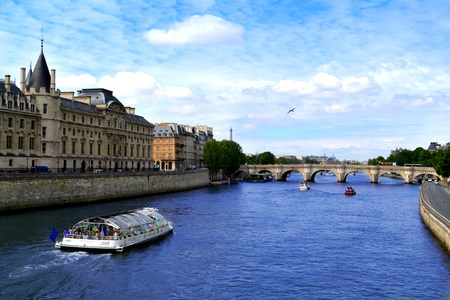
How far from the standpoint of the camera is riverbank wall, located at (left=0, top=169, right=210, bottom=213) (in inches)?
2087

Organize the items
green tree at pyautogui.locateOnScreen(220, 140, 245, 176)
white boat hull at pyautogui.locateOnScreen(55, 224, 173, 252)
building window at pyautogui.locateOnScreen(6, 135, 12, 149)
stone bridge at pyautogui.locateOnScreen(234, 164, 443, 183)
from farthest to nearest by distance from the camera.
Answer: green tree at pyautogui.locateOnScreen(220, 140, 245, 176) → stone bridge at pyautogui.locateOnScreen(234, 164, 443, 183) → building window at pyautogui.locateOnScreen(6, 135, 12, 149) → white boat hull at pyautogui.locateOnScreen(55, 224, 173, 252)

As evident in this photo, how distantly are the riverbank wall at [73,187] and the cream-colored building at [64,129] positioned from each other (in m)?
6.31

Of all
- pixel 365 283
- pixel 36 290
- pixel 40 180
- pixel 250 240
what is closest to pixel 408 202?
pixel 250 240

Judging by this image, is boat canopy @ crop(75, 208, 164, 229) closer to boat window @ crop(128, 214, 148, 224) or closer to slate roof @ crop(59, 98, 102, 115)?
boat window @ crop(128, 214, 148, 224)

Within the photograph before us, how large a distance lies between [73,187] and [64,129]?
17.2m

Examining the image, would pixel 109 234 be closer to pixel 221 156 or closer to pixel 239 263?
pixel 239 263

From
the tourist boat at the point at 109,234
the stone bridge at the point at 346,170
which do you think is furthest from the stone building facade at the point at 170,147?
the tourist boat at the point at 109,234

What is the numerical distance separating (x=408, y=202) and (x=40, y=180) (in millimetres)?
59297

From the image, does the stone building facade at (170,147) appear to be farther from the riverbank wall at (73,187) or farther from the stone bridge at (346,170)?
the riverbank wall at (73,187)

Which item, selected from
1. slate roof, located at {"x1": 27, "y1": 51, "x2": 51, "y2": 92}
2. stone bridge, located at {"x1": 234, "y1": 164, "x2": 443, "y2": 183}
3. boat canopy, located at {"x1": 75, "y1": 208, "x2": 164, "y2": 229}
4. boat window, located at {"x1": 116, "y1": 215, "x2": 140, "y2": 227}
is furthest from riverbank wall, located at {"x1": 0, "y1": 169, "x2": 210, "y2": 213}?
stone bridge, located at {"x1": 234, "y1": 164, "x2": 443, "y2": 183}

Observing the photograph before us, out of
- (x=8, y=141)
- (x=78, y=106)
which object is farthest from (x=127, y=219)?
(x=78, y=106)

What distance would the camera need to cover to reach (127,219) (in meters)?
38.1

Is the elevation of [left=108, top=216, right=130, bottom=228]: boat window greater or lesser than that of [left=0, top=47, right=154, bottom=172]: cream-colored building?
lesser

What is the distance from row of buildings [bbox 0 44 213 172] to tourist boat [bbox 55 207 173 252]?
93.1 ft
